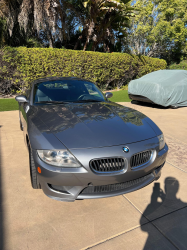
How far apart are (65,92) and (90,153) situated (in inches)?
77.5

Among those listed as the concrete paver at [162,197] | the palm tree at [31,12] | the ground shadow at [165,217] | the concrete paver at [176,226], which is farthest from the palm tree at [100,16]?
the concrete paver at [176,226]

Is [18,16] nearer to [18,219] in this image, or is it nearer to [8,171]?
[8,171]

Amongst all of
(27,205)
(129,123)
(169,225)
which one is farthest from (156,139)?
(27,205)

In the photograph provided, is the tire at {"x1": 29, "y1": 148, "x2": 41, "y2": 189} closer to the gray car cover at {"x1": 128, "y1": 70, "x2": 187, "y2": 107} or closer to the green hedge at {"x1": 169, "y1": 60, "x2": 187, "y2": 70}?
the gray car cover at {"x1": 128, "y1": 70, "x2": 187, "y2": 107}

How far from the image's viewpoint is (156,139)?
2.58 m

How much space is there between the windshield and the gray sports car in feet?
2.05

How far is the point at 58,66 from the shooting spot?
11094 millimetres

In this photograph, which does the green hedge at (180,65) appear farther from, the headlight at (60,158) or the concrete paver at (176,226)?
the headlight at (60,158)

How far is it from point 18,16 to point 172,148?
39.4ft

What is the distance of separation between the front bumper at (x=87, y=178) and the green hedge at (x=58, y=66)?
8981 millimetres

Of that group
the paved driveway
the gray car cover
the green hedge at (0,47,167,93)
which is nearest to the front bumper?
the paved driveway

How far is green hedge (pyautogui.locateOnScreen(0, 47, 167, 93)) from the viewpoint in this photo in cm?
991

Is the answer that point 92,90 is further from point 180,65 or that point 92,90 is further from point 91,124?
point 180,65

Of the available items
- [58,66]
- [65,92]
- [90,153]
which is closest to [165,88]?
[65,92]
